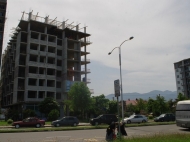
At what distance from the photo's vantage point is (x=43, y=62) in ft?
189

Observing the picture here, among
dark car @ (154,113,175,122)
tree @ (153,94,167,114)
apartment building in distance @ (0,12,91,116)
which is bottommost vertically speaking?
dark car @ (154,113,175,122)

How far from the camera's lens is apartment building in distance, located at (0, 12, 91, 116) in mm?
54375

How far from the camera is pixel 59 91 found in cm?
5925

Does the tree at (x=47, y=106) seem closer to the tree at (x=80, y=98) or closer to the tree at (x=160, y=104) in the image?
the tree at (x=80, y=98)

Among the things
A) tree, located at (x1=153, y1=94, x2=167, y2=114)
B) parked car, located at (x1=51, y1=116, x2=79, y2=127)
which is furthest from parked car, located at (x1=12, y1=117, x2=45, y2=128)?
tree, located at (x1=153, y1=94, x2=167, y2=114)

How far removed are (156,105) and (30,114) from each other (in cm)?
3029

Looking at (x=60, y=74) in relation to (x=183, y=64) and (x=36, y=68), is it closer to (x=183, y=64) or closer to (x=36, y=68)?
(x=36, y=68)

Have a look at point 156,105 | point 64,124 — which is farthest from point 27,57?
point 156,105

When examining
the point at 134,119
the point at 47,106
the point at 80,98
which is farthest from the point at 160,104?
the point at 47,106

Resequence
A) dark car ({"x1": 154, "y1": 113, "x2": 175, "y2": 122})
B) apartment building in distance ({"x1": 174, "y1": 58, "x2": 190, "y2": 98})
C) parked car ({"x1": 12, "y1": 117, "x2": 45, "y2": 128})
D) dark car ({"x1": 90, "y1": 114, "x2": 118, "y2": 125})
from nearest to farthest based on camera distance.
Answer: parked car ({"x1": 12, "y1": 117, "x2": 45, "y2": 128})
dark car ({"x1": 90, "y1": 114, "x2": 118, "y2": 125})
dark car ({"x1": 154, "y1": 113, "x2": 175, "y2": 122})
apartment building in distance ({"x1": 174, "y1": 58, "x2": 190, "y2": 98})

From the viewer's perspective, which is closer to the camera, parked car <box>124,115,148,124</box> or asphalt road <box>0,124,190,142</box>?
asphalt road <box>0,124,190,142</box>

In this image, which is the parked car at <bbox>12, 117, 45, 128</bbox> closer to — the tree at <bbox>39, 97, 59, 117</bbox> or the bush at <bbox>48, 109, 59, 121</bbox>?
the bush at <bbox>48, 109, 59, 121</bbox>

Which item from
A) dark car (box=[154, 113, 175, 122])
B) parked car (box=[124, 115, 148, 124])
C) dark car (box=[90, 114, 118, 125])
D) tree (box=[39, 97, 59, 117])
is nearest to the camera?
dark car (box=[90, 114, 118, 125])

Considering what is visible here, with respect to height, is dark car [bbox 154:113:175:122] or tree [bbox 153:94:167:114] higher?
tree [bbox 153:94:167:114]
